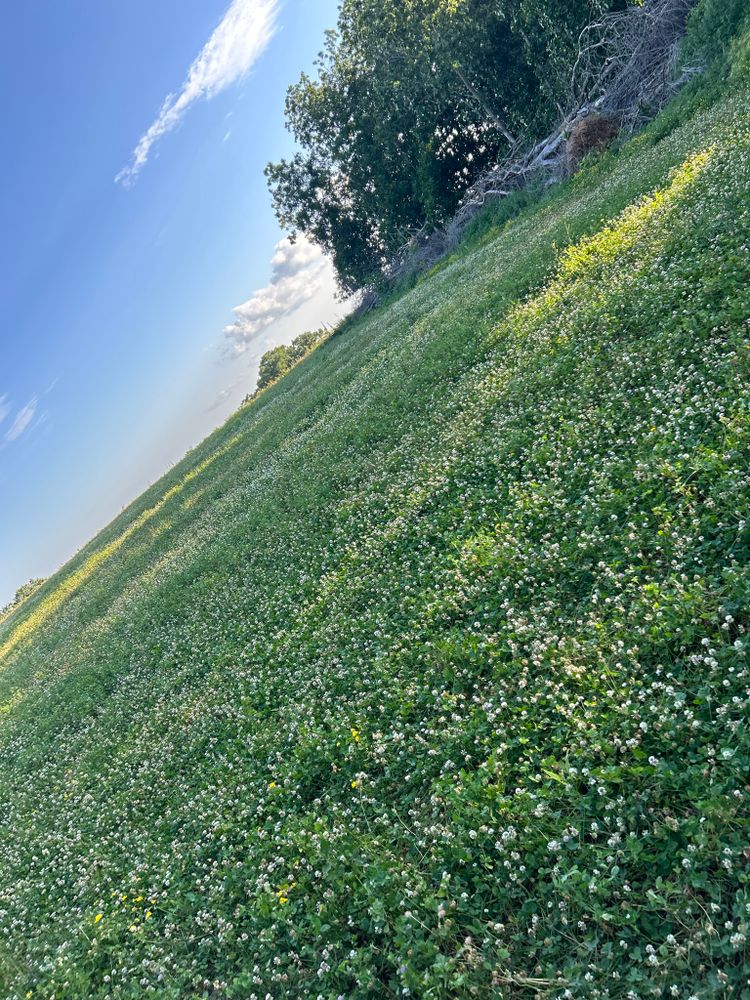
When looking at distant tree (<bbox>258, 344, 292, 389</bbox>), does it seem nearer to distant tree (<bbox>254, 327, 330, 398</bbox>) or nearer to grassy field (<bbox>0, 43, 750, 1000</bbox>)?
distant tree (<bbox>254, 327, 330, 398</bbox>)

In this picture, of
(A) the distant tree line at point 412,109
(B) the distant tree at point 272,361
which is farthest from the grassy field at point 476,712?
(B) the distant tree at point 272,361

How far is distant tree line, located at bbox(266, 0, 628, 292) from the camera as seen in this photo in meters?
30.5

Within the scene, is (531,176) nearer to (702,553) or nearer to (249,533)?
(249,533)

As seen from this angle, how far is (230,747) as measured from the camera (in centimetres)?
834

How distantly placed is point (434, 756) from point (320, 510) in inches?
338

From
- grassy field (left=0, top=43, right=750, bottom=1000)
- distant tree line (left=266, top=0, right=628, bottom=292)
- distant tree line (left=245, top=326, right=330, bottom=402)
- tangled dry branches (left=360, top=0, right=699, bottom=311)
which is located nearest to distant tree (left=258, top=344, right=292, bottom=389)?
distant tree line (left=245, top=326, right=330, bottom=402)

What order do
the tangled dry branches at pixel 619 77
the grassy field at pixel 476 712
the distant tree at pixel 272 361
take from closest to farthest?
the grassy field at pixel 476 712, the tangled dry branches at pixel 619 77, the distant tree at pixel 272 361

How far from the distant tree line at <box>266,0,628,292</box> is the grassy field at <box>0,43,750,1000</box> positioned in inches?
853

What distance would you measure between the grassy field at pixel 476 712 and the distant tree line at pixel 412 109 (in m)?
21.7

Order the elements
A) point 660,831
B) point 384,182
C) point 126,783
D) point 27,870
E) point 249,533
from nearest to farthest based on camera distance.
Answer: point 660,831
point 27,870
point 126,783
point 249,533
point 384,182

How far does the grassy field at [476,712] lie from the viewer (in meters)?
4.14

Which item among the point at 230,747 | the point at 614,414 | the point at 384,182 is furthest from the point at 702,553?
the point at 384,182

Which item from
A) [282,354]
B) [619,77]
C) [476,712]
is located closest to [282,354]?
[282,354]

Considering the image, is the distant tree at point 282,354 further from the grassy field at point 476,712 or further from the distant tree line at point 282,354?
the grassy field at point 476,712
